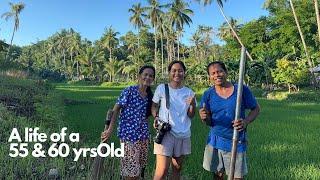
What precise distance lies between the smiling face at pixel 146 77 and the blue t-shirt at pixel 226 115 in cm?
65

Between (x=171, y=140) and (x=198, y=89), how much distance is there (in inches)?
1193

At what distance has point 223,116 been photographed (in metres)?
3.76

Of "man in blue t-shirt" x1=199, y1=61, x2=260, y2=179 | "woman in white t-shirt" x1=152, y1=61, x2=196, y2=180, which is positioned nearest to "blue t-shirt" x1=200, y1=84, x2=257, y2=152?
"man in blue t-shirt" x1=199, y1=61, x2=260, y2=179

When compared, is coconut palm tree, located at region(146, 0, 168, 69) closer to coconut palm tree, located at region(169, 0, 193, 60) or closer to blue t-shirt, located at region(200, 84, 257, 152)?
coconut palm tree, located at region(169, 0, 193, 60)

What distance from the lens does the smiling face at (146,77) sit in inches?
164

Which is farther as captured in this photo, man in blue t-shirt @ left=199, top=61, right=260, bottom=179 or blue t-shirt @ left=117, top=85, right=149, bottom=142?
blue t-shirt @ left=117, top=85, right=149, bottom=142

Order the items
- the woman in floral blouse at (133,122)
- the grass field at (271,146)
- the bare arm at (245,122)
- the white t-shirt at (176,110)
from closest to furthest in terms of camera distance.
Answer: the bare arm at (245,122)
the white t-shirt at (176,110)
the woman in floral blouse at (133,122)
the grass field at (271,146)

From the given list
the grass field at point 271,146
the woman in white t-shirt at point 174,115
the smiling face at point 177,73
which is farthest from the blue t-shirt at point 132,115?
the grass field at point 271,146

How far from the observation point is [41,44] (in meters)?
102

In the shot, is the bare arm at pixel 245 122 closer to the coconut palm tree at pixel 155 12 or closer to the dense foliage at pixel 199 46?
the dense foliage at pixel 199 46

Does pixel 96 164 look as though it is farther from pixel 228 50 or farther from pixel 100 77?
pixel 100 77

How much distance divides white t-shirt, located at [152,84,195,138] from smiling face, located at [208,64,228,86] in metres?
0.30

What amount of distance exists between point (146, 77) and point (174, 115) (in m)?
0.49

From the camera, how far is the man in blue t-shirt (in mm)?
3748
